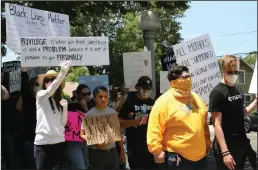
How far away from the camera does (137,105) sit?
5453mm

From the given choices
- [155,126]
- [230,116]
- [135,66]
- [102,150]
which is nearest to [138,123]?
[102,150]

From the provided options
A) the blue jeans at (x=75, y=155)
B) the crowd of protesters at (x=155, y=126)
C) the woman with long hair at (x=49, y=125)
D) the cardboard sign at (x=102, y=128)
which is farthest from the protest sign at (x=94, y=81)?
the woman with long hair at (x=49, y=125)

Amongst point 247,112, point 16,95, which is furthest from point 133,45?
point 247,112

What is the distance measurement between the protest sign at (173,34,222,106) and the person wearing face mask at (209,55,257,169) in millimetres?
1379

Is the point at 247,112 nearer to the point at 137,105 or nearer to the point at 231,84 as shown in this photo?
the point at 231,84

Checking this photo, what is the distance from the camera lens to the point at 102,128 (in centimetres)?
523

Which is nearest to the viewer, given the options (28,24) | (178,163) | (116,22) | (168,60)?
(178,163)

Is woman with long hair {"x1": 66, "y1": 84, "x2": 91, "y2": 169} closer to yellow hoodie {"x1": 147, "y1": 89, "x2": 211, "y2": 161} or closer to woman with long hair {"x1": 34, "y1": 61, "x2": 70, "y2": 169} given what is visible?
woman with long hair {"x1": 34, "y1": 61, "x2": 70, "y2": 169}

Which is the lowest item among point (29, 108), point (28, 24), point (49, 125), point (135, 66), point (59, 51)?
point (49, 125)

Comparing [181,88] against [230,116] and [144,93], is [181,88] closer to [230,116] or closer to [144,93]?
[230,116]

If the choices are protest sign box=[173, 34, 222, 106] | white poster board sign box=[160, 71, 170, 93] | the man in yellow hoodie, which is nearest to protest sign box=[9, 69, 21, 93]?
white poster board sign box=[160, 71, 170, 93]

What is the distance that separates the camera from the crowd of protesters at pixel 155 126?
13.6ft

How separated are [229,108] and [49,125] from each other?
1851mm

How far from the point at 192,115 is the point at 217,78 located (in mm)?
2030
